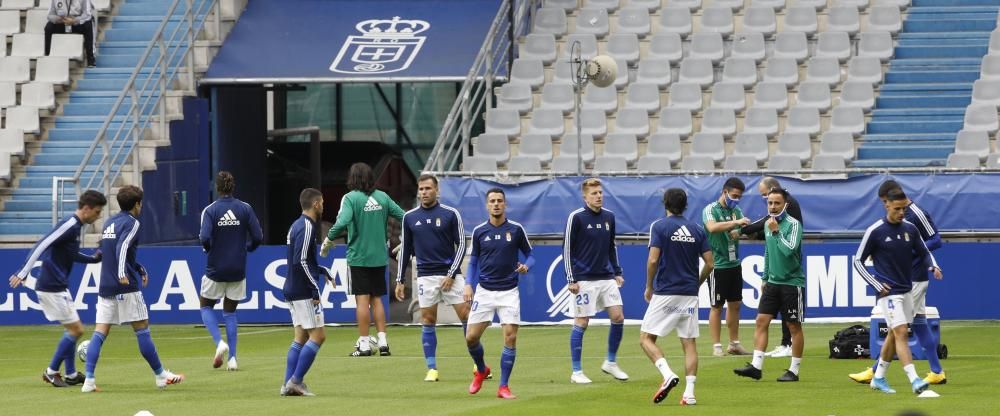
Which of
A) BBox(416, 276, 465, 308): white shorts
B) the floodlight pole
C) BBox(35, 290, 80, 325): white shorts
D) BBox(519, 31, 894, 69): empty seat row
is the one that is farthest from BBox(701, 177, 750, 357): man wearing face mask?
BBox(519, 31, 894, 69): empty seat row

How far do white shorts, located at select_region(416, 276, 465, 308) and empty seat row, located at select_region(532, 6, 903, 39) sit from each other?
13.2 metres

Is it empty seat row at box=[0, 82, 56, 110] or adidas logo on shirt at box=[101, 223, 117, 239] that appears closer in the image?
adidas logo on shirt at box=[101, 223, 117, 239]

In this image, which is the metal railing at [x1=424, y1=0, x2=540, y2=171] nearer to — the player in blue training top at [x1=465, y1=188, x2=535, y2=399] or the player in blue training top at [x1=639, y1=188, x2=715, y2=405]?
the player in blue training top at [x1=465, y1=188, x2=535, y2=399]

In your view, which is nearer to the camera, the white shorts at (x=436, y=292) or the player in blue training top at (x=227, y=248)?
the white shorts at (x=436, y=292)

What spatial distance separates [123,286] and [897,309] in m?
6.75

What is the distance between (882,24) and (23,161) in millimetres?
14165

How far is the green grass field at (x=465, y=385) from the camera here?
14.0 m

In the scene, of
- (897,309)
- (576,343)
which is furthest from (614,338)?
(897,309)

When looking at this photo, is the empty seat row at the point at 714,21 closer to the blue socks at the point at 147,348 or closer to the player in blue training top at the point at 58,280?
the player in blue training top at the point at 58,280

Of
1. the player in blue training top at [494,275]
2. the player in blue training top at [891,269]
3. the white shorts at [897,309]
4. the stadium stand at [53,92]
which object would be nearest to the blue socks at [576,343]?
the player in blue training top at [494,275]

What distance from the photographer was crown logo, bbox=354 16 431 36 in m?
30.2

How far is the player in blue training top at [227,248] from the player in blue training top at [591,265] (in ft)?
11.9

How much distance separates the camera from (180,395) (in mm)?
15297

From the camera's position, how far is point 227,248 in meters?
17.8
